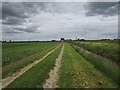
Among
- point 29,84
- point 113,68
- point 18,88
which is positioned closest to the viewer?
point 18,88

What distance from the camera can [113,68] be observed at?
8.49m

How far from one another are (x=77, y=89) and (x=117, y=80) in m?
3.04

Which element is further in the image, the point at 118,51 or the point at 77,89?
the point at 118,51

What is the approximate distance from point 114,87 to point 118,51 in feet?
8.41

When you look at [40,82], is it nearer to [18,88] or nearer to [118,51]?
[18,88]

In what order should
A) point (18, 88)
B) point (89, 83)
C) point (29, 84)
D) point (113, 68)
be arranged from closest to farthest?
point (18, 88) < point (29, 84) < point (89, 83) < point (113, 68)

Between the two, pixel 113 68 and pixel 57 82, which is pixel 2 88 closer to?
pixel 57 82

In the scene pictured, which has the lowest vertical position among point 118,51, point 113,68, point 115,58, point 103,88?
point 103,88

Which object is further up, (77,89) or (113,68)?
(113,68)

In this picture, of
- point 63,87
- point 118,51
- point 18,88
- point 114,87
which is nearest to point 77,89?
point 63,87

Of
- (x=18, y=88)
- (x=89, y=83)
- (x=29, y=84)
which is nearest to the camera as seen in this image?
(x=18, y=88)

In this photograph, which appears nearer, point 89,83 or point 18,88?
point 18,88

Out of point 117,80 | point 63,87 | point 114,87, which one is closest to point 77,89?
point 63,87

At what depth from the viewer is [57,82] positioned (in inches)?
305
